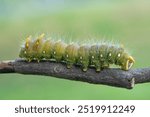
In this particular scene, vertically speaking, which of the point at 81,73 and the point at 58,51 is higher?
the point at 58,51

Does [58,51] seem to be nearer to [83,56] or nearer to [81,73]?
[83,56]

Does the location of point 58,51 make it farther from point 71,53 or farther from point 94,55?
point 94,55

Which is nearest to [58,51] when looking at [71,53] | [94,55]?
[71,53]

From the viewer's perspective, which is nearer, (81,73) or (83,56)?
(81,73)

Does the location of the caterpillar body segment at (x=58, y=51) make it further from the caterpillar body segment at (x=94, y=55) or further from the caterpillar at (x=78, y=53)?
the caterpillar body segment at (x=94, y=55)

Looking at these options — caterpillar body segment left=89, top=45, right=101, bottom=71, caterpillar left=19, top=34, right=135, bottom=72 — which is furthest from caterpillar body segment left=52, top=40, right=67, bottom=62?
caterpillar body segment left=89, top=45, right=101, bottom=71

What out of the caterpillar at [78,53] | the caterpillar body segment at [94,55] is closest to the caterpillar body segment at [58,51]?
the caterpillar at [78,53]
